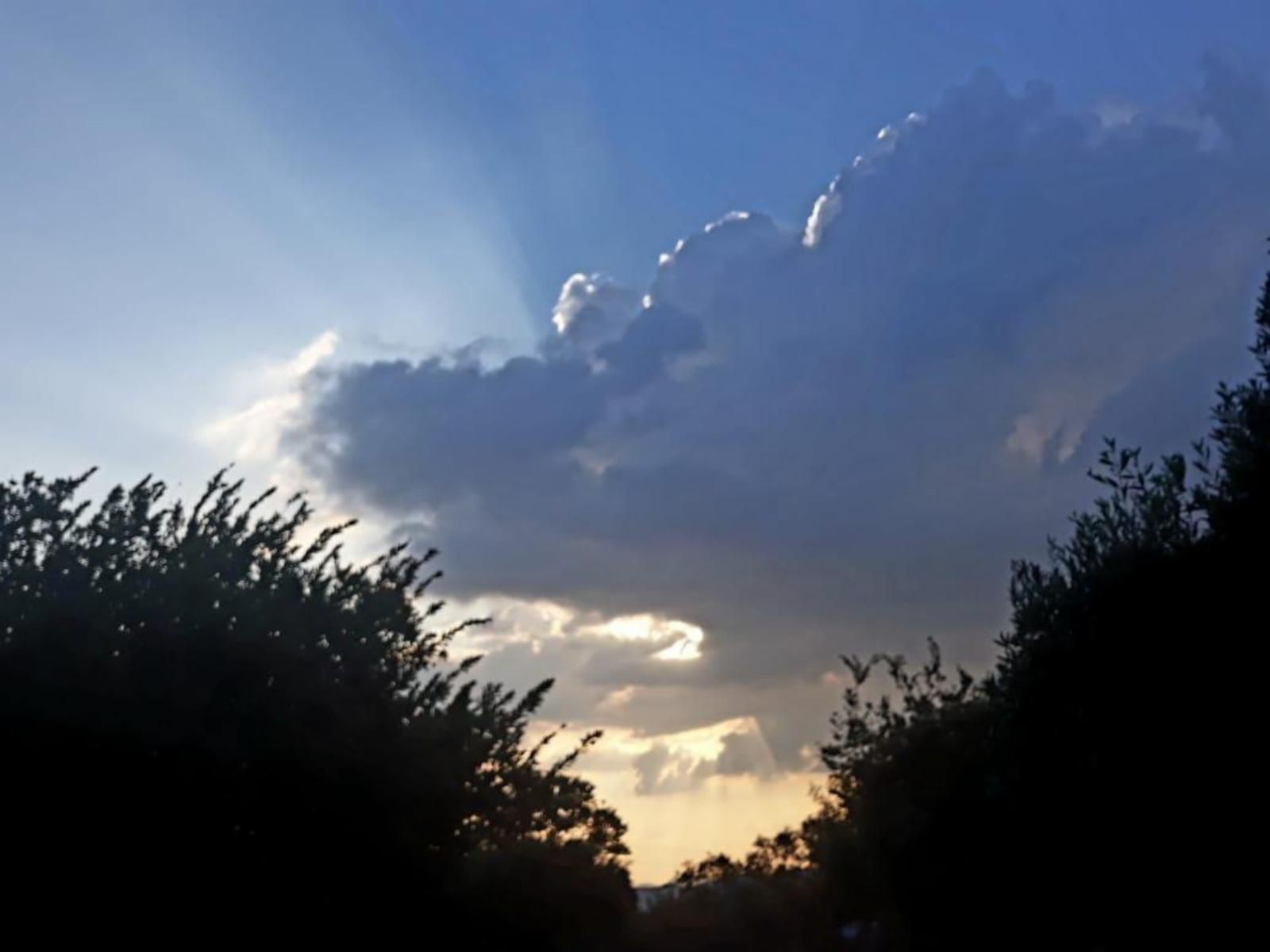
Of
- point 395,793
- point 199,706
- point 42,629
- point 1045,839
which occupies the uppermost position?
point 42,629

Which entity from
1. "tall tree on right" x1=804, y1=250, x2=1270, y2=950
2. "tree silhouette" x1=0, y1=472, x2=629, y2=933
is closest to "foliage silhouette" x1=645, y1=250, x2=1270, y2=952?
"tall tree on right" x1=804, y1=250, x2=1270, y2=950

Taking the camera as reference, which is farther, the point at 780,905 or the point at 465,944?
the point at 780,905

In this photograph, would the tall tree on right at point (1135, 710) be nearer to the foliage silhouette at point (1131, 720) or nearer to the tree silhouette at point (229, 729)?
the foliage silhouette at point (1131, 720)

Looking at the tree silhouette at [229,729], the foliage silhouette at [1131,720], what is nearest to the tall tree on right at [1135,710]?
the foliage silhouette at [1131,720]

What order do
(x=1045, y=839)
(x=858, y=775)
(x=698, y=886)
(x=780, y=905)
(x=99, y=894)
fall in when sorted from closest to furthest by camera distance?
(x=99, y=894) < (x=1045, y=839) < (x=858, y=775) < (x=780, y=905) < (x=698, y=886)

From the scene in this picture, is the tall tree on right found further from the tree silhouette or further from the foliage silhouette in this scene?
the tree silhouette

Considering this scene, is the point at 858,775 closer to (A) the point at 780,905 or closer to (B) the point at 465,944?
(A) the point at 780,905

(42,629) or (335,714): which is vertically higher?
(42,629)

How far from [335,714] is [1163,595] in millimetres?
11324

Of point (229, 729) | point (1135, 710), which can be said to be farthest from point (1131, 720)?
point (229, 729)

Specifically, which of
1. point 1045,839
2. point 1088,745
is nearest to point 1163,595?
point 1088,745

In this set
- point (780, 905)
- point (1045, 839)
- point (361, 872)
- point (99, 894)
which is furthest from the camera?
point (780, 905)

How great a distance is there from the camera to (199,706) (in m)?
16.8

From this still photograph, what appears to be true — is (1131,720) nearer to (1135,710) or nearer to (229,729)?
(1135,710)
